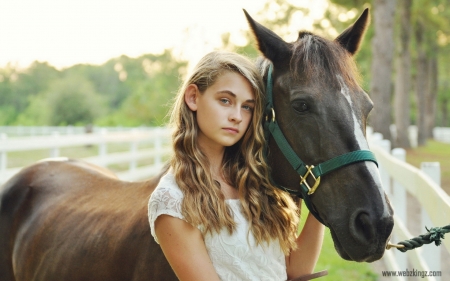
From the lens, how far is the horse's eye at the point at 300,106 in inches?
79.5

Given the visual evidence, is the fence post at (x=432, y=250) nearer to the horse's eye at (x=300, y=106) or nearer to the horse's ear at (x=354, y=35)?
the horse's ear at (x=354, y=35)

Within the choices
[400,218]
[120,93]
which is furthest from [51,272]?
[120,93]

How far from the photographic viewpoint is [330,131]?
1949 millimetres

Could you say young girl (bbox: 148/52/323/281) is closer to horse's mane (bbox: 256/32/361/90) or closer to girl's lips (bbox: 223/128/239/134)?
girl's lips (bbox: 223/128/239/134)

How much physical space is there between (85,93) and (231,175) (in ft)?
153

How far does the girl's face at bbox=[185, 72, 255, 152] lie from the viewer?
80.0 inches

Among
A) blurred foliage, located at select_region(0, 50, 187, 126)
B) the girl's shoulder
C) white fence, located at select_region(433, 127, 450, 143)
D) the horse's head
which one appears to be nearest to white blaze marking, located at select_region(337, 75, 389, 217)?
the horse's head

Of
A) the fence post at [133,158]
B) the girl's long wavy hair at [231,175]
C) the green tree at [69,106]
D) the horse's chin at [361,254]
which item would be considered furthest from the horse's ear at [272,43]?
the green tree at [69,106]

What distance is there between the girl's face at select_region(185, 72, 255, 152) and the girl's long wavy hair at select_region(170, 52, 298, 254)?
3cm

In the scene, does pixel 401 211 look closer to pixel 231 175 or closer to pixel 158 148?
pixel 231 175

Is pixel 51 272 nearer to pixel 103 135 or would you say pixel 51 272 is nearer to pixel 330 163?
pixel 330 163

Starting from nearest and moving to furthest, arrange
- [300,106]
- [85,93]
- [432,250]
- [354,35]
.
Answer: [300,106], [354,35], [432,250], [85,93]

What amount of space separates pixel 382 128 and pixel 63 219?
39.9 feet

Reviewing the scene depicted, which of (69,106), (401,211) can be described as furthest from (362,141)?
(69,106)
